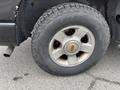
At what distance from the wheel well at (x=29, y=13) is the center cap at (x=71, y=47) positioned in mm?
529

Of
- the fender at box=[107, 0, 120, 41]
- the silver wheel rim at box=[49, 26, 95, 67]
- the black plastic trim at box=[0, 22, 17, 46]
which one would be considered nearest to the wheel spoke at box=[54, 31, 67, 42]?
the silver wheel rim at box=[49, 26, 95, 67]

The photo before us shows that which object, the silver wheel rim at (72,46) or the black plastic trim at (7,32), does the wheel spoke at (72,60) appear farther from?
the black plastic trim at (7,32)

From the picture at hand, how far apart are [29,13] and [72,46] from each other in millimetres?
672

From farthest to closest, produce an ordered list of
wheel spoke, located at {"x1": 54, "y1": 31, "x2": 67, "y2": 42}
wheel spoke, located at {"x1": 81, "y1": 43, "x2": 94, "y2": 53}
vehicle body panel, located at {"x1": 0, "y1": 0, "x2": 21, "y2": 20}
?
wheel spoke, located at {"x1": 81, "y1": 43, "x2": 94, "y2": 53}
wheel spoke, located at {"x1": 54, "y1": 31, "x2": 67, "y2": 42}
vehicle body panel, located at {"x1": 0, "y1": 0, "x2": 21, "y2": 20}

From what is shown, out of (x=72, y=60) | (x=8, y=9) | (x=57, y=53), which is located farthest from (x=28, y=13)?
(x=72, y=60)

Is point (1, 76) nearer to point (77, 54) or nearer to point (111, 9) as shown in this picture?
point (77, 54)

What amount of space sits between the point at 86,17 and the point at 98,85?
87 centimetres

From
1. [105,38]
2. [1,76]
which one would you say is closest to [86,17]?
[105,38]

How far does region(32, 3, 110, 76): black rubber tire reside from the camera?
3045 mm

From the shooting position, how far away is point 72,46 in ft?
10.5

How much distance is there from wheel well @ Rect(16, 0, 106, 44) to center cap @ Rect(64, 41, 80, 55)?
1.73 feet

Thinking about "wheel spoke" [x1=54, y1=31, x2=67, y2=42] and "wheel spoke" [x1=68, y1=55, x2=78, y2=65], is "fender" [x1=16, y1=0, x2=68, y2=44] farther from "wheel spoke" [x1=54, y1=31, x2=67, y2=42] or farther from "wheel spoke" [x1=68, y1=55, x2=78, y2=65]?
"wheel spoke" [x1=68, y1=55, x2=78, y2=65]

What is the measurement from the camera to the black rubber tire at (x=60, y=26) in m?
3.04


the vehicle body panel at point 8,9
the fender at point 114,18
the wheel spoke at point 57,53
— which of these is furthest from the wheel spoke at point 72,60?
the vehicle body panel at point 8,9
